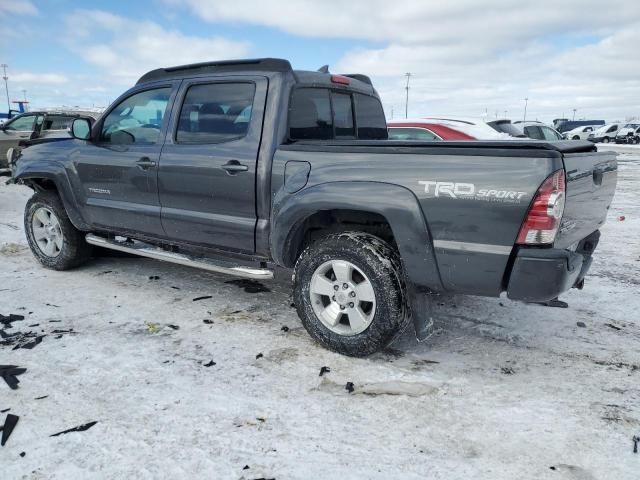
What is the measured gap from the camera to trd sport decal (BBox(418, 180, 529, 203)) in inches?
99.1

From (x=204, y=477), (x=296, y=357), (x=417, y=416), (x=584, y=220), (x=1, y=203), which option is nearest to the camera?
(x=204, y=477)

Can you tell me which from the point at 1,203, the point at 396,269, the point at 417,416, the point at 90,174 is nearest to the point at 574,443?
the point at 417,416

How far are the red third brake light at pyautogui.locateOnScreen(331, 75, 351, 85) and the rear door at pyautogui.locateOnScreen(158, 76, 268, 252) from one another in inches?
30.5

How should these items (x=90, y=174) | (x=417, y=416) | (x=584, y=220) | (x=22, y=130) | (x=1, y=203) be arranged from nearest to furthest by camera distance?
(x=417, y=416), (x=584, y=220), (x=90, y=174), (x=1, y=203), (x=22, y=130)

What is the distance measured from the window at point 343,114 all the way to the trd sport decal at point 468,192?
5.41ft

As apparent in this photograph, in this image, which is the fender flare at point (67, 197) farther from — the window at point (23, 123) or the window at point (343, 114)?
the window at point (23, 123)

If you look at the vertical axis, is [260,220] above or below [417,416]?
above

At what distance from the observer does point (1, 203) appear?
30.0 feet

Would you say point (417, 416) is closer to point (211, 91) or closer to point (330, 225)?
point (330, 225)

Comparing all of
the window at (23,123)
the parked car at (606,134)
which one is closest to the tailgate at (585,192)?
the window at (23,123)

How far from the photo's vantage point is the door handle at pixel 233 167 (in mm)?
3514

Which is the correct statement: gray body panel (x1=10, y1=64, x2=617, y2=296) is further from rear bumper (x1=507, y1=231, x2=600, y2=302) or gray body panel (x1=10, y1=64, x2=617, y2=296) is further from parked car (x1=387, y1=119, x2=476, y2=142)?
parked car (x1=387, y1=119, x2=476, y2=142)

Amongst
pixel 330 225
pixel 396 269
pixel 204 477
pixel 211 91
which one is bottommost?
pixel 204 477

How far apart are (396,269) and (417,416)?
0.87m
